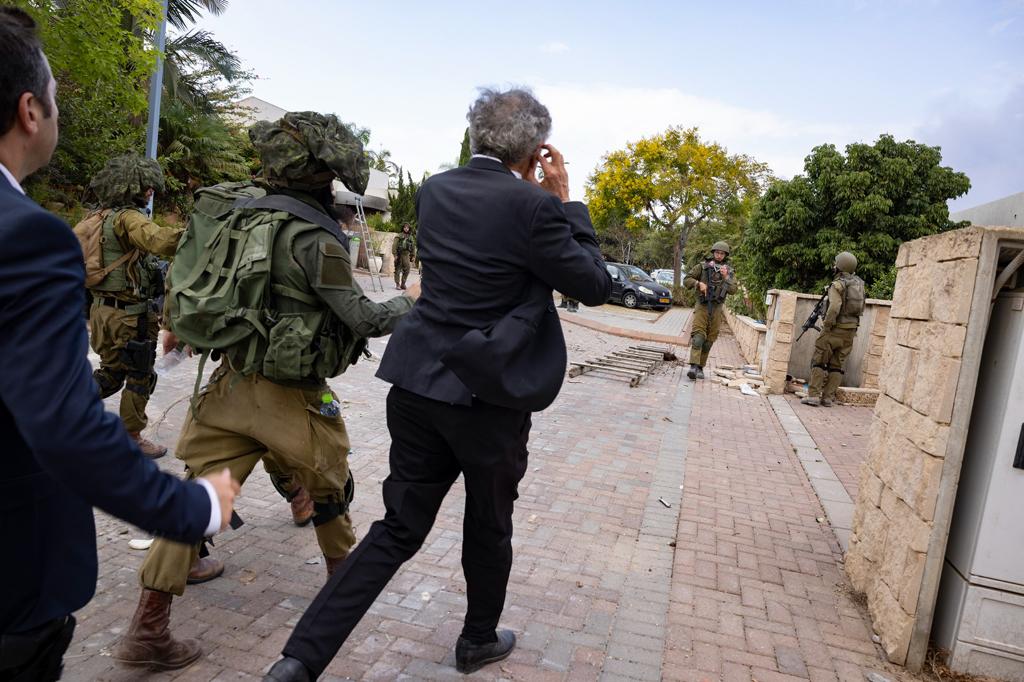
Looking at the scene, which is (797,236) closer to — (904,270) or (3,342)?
(904,270)

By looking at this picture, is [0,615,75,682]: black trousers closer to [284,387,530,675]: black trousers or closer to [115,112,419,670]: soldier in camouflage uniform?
[284,387,530,675]: black trousers

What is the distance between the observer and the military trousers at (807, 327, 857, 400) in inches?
384

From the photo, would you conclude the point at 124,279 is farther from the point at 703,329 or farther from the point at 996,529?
the point at 703,329

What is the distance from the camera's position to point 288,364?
273 cm

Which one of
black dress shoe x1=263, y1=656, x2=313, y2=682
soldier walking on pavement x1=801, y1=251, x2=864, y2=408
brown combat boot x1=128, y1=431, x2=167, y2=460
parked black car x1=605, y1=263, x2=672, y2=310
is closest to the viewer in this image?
black dress shoe x1=263, y1=656, x2=313, y2=682

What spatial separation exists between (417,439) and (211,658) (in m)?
1.25

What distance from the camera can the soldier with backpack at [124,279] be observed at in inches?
179

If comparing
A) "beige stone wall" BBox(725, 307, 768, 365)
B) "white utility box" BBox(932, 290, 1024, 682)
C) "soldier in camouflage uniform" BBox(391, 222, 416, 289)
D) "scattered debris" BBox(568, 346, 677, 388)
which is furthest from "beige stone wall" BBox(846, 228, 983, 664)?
Result: "soldier in camouflage uniform" BBox(391, 222, 416, 289)

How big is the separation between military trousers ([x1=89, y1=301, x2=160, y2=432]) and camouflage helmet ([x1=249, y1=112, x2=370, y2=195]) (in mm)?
2330

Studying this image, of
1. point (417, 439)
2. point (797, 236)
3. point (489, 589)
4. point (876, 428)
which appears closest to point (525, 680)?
point (489, 589)

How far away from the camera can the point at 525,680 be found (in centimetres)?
285

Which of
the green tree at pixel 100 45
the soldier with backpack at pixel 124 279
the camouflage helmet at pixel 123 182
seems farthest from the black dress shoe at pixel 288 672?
the green tree at pixel 100 45

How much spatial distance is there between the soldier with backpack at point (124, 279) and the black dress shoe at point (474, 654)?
3006 mm

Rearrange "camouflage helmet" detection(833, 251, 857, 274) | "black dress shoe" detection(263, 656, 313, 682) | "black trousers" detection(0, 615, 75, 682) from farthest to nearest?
"camouflage helmet" detection(833, 251, 857, 274) < "black dress shoe" detection(263, 656, 313, 682) < "black trousers" detection(0, 615, 75, 682)
